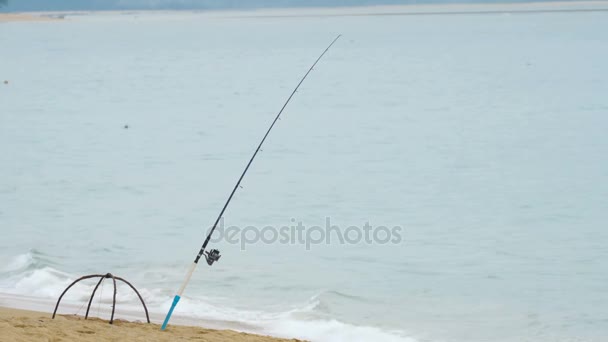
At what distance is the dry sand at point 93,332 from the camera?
5.06 metres

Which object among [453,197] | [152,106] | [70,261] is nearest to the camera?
[70,261]

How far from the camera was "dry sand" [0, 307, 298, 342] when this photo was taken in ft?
16.6

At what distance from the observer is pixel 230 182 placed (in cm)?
1327

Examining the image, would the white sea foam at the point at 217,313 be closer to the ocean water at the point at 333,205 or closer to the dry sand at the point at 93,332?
the ocean water at the point at 333,205

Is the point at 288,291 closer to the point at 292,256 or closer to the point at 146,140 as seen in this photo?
the point at 292,256

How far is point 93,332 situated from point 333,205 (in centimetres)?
657

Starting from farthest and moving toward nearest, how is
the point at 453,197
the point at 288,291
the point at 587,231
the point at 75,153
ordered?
the point at 75,153
the point at 453,197
the point at 587,231
the point at 288,291

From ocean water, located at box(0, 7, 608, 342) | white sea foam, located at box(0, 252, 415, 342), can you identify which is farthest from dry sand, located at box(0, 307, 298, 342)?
ocean water, located at box(0, 7, 608, 342)

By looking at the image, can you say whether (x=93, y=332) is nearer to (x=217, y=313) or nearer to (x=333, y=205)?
(x=217, y=313)

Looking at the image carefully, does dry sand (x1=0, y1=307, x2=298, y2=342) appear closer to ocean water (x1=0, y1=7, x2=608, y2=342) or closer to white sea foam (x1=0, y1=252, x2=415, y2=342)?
white sea foam (x1=0, y1=252, x2=415, y2=342)

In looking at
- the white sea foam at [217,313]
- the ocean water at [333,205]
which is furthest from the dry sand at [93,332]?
the ocean water at [333,205]

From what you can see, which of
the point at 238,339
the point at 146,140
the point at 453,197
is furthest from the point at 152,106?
the point at 238,339

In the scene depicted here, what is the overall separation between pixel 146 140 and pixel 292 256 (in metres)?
9.41

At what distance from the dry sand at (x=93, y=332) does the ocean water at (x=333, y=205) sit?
142 cm
